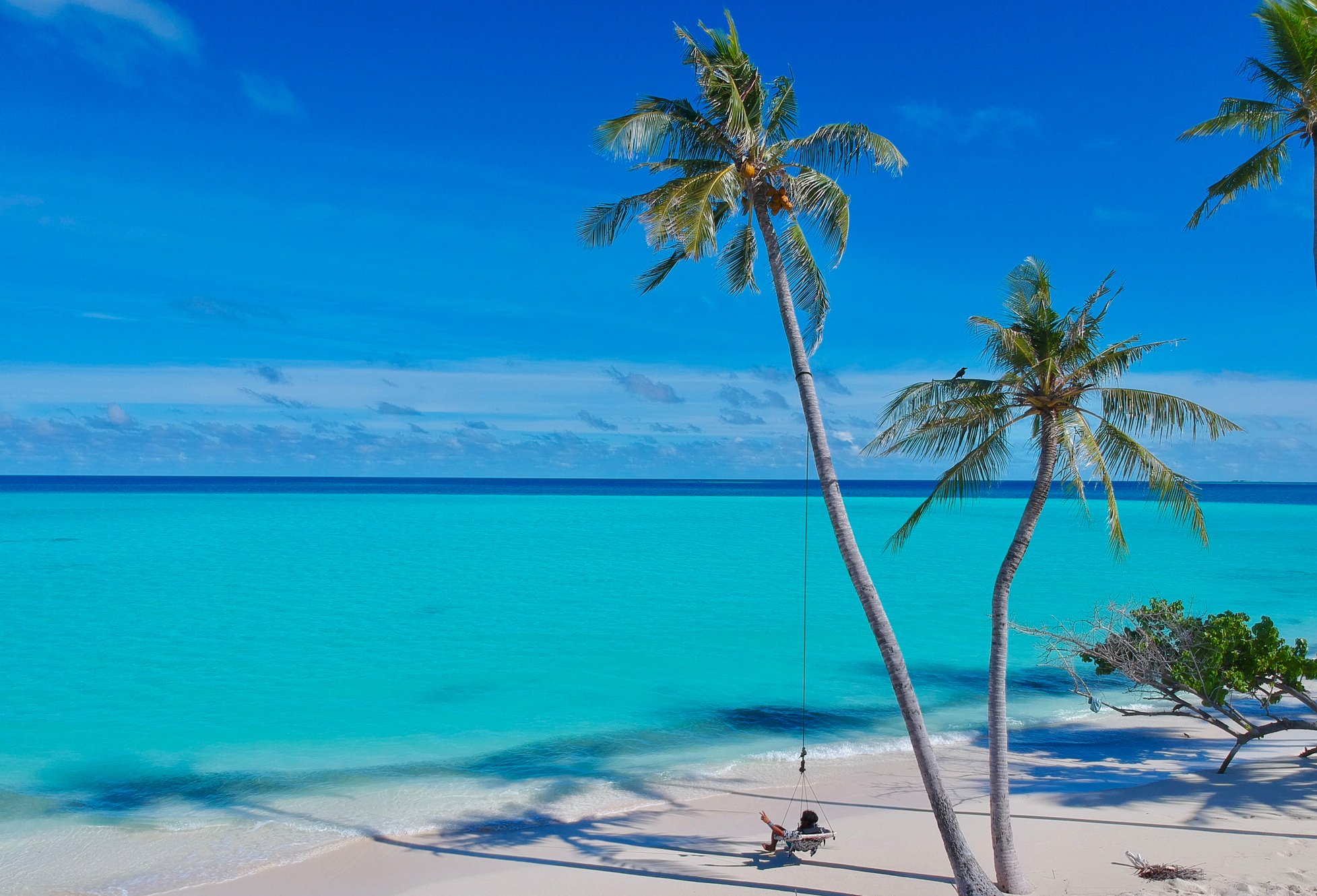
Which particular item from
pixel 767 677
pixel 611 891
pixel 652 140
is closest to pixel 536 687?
pixel 767 677

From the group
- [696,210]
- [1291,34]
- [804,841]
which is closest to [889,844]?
[804,841]

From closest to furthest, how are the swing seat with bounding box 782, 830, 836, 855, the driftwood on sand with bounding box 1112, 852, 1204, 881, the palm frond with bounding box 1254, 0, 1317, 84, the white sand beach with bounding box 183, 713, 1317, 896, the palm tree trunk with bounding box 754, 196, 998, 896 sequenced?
the palm tree trunk with bounding box 754, 196, 998, 896
the driftwood on sand with bounding box 1112, 852, 1204, 881
the white sand beach with bounding box 183, 713, 1317, 896
the swing seat with bounding box 782, 830, 836, 855
the palm frond with bounding box 1254, 0, 1317, 84

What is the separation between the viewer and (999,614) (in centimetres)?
771

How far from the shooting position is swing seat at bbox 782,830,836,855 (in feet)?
29.3

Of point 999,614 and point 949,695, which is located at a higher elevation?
point 999,614

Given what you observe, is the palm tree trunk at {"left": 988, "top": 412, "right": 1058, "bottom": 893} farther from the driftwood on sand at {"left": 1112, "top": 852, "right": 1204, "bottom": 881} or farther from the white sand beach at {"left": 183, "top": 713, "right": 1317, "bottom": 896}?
the driftwood on sand at {"left": 1112, "top": 852, "right": 1204, "bottom": 881}

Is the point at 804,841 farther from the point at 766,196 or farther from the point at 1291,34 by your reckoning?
the point at 1291,34

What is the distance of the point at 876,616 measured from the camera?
25.5ft

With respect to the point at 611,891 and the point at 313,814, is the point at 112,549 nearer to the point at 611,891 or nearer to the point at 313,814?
the point at 313,814

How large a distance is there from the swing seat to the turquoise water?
10.1ft

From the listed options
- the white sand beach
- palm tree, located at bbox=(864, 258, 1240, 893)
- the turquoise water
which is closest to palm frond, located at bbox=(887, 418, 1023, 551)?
palm tree, located at bbox=(864, 258, 1240, 893)

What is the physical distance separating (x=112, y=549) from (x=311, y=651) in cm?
2966

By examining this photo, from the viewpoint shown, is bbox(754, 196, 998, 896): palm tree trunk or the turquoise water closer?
bbox(754, 196, 998, 896): palm tree trunk

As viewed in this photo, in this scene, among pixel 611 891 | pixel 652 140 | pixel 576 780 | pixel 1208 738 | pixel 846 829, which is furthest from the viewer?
pixel 1208 738
